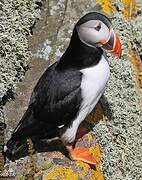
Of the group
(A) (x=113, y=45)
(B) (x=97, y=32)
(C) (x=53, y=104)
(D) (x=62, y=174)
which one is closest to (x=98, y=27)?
(B) (x=97, y=32)

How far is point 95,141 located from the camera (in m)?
4.99

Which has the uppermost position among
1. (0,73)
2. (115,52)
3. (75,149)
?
(115,52)

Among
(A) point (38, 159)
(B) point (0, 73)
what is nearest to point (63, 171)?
(A) point (38, 159)

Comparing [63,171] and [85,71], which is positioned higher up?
[85,71]

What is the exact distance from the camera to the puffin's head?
4574 millimetres

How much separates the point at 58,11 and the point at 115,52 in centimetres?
109

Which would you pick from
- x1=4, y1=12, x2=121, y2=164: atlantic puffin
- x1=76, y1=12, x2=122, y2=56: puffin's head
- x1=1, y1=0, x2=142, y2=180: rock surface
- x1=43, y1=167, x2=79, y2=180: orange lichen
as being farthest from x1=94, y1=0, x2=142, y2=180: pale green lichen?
x1=76, y1=12, x2=122, y2=56: puffin's head

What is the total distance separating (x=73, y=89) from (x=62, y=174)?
2.10 feet

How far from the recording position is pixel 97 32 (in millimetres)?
4598

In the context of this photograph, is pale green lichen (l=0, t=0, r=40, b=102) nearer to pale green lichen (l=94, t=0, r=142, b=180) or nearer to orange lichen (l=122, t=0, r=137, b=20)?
pale green lichen (l=94, t=0, r=142, b=180)

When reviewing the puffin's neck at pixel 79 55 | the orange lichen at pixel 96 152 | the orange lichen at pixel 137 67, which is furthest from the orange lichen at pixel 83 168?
the orange lichen at pixel 137 67

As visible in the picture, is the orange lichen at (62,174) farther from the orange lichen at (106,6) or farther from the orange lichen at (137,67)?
the orange lichen at (106,6)

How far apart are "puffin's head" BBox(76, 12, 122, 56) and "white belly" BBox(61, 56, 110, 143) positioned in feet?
0.56

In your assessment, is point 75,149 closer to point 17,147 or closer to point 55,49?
point 17,147
